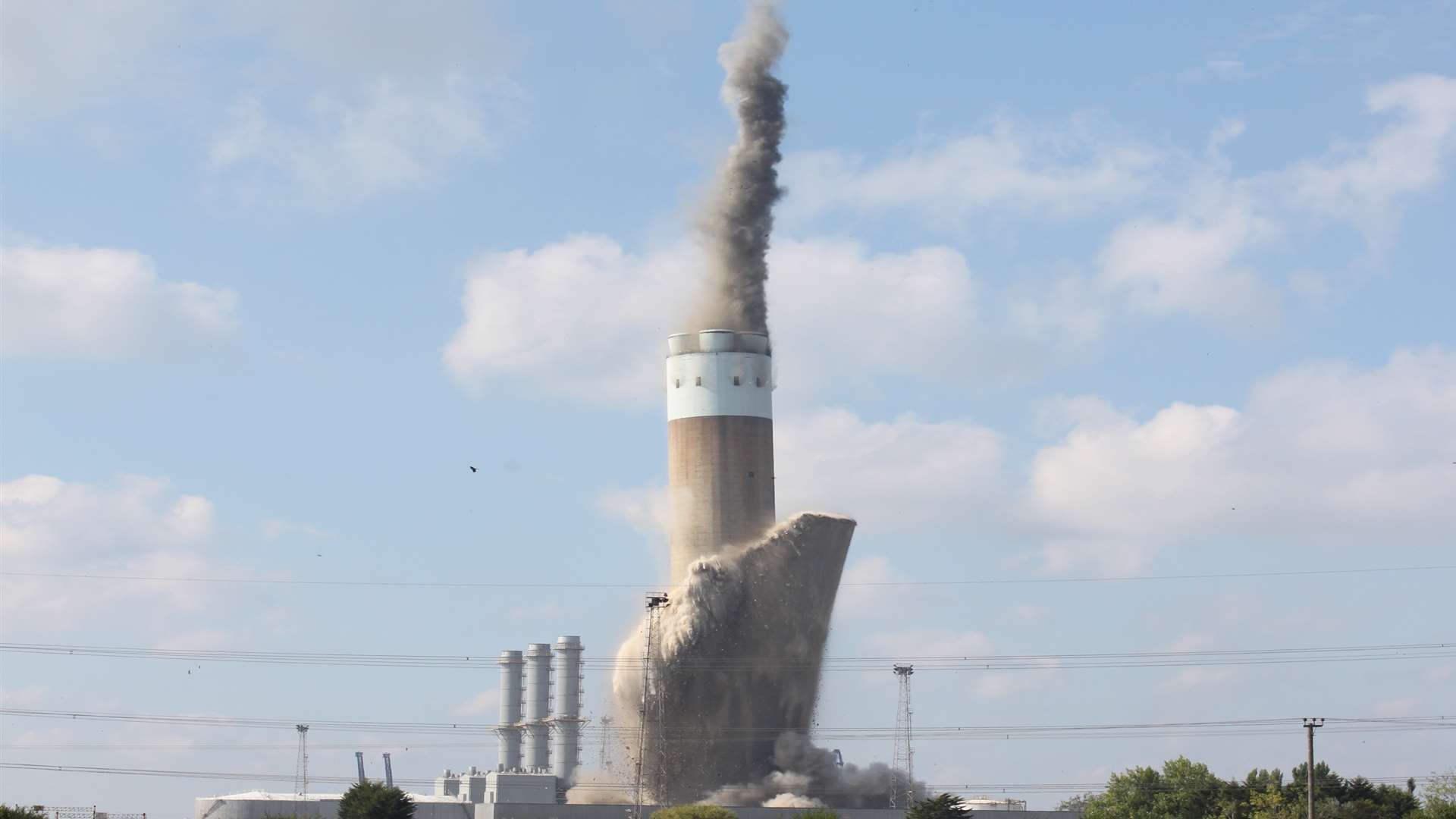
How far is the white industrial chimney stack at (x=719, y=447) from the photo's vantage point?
11188 cm

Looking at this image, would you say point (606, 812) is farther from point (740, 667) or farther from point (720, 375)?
point (720, 375)

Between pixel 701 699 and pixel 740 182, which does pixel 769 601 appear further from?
pixel 740 182

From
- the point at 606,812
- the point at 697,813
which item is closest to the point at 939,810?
the point at 697,813

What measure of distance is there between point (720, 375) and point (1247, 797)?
45363 mm

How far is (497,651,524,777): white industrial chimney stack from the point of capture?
14875cm

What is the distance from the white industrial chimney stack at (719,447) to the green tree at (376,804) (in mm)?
22183

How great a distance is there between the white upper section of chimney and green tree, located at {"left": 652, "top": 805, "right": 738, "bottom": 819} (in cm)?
2674

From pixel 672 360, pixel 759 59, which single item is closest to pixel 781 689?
pixel 672 360

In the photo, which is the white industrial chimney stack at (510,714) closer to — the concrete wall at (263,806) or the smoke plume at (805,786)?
the concrete wall at (263,806)

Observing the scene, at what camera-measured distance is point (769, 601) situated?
111750mm

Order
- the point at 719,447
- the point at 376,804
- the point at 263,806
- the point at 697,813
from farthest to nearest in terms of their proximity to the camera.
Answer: the point at 263,806, the point at 719,447, the point at 376,804, the point at 697,813

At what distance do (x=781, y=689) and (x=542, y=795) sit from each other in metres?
30.1

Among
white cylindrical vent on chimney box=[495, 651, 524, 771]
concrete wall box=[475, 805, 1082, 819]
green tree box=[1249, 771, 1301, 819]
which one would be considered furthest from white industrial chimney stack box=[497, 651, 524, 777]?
green tree box=[1249, 771, 1301, 819]

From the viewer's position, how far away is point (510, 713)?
150 meters
